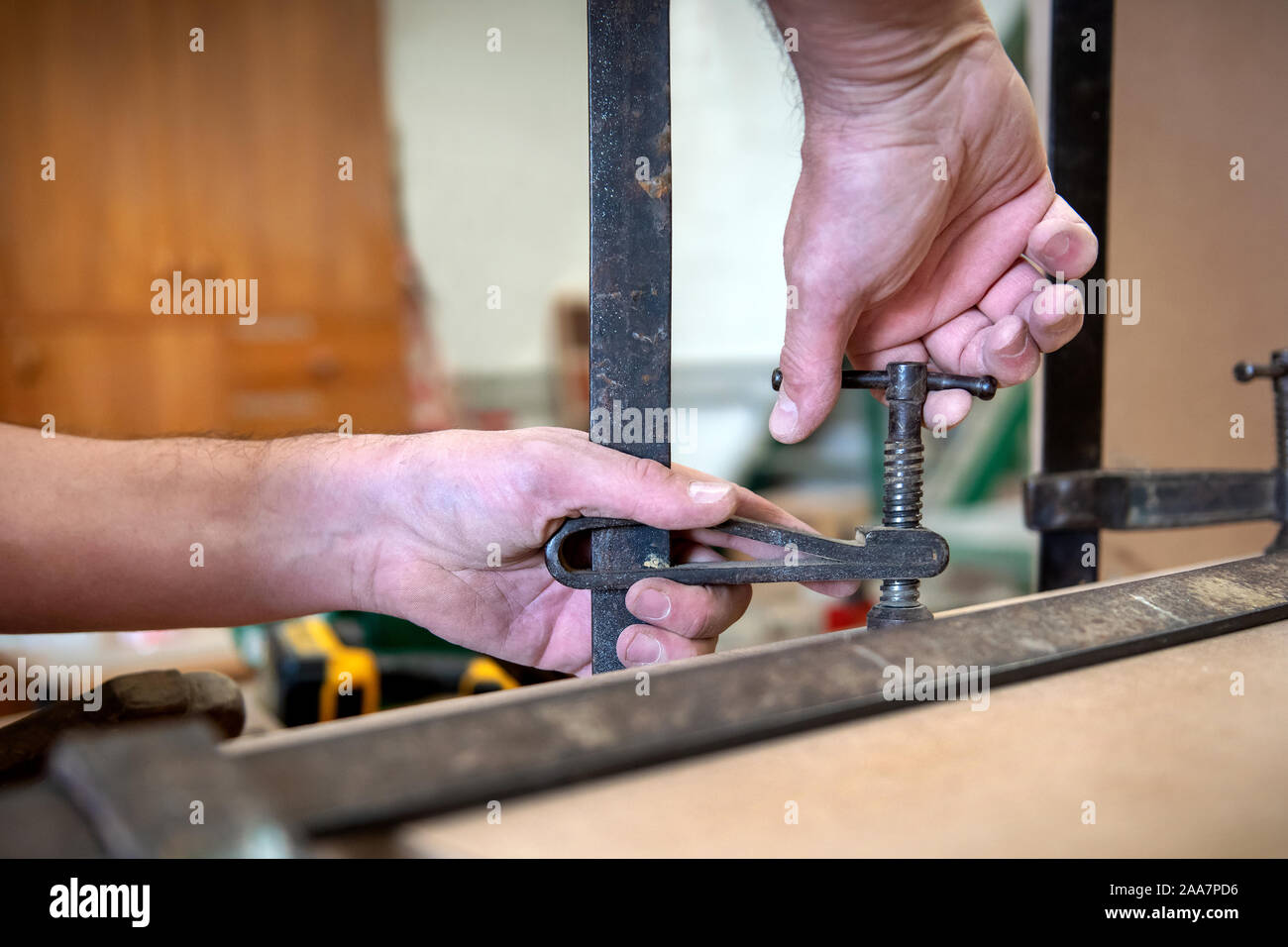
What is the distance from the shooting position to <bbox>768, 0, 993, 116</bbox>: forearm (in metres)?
0.65

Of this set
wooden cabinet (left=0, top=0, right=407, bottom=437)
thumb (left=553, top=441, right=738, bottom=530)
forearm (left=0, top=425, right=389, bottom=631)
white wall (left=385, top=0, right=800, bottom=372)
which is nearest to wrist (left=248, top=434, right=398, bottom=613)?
forearm (left=0, top=425, right=389, bottom=631)

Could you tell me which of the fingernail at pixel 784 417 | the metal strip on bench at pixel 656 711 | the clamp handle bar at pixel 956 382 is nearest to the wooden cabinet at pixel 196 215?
the fingernail at pixel 784 417

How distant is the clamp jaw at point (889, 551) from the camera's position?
2.26ft

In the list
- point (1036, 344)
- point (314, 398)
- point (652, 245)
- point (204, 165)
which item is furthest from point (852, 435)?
point (652, 245)

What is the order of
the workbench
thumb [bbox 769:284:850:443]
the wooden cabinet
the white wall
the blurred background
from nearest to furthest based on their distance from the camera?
the workbench → thumb [bbox 769:284:850:443] → the blurred background → the wooden cabinet → the white wall

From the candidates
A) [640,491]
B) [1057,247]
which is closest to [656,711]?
[640,491]

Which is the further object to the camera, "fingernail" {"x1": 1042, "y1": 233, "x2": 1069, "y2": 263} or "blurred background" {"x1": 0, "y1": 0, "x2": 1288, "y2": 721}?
"blurred background" {"x1": 0, "y1": 0, "x2": 1288, "y2": 721}

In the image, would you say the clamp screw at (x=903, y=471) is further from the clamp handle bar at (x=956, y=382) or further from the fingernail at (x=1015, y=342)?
the fingernail at (x=1015, y=342)

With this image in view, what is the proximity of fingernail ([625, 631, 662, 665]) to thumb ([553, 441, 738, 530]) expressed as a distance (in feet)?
0.33

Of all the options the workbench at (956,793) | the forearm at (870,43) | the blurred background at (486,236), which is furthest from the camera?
the blurred background at (486,236)

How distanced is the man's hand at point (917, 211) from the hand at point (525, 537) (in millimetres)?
159

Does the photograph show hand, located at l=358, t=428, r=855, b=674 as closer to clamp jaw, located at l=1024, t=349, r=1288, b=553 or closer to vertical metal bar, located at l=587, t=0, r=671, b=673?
A: vertical metal bar, located at l=587, t=0, r=671, b=673
